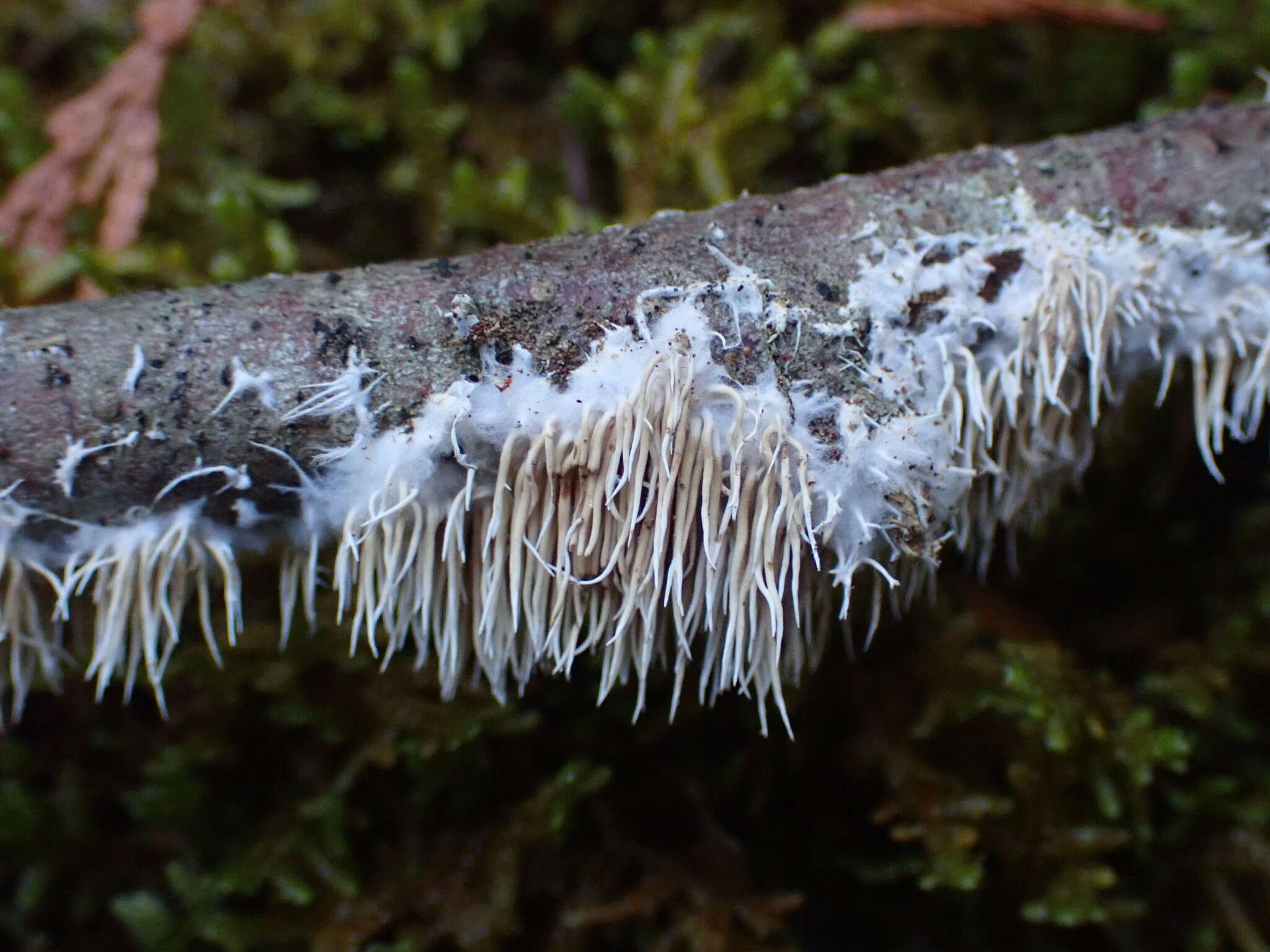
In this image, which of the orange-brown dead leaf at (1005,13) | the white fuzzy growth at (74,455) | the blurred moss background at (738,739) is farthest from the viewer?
the orange-brown dead leaf at (1005,13)

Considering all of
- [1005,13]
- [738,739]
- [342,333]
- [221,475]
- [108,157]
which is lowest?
[738,739]

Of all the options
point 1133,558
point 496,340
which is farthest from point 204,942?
point 1133,558

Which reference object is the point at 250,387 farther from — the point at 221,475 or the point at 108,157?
the point at 108,157

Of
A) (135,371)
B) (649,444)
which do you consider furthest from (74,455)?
(649,444)

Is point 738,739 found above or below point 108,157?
below

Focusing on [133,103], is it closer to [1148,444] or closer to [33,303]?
[33,303]

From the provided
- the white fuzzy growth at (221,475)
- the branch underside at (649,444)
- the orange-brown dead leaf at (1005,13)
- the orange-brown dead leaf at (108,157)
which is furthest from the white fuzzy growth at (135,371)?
the orange-brown dead leaf at (1005,13)

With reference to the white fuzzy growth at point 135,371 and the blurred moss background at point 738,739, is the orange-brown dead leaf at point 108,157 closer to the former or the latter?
the blurred moss background at point 738,739
